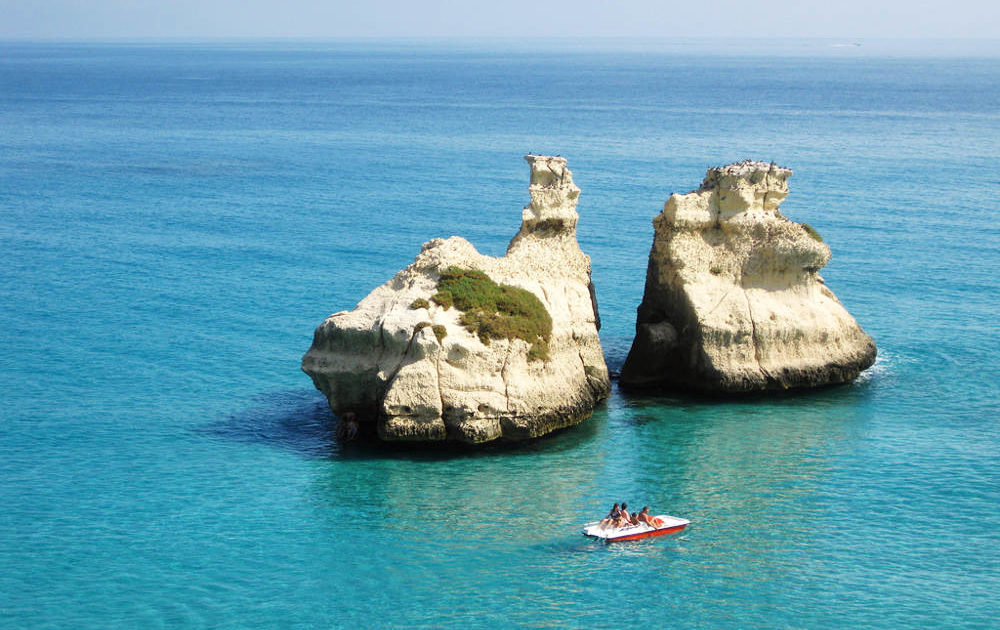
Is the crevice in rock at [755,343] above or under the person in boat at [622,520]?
above

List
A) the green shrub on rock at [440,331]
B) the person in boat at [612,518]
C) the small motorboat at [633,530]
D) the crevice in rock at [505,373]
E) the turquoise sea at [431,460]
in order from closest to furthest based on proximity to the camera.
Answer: the turquoise sea at [431,460]
the small motorboat at [633,530]
the person in boat at [612,518]
the green shrub on rock at [440,331]
the crevice in rock at [505,373]

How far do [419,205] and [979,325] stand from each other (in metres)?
49.3

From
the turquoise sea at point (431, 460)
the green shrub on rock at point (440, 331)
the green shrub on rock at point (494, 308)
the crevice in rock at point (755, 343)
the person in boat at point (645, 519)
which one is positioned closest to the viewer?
the turquoise sea at point (431, 460)

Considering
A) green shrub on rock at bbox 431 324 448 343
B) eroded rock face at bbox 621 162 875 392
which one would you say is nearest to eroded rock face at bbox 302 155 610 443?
green shrub on rock at bbox 431 324 448 343

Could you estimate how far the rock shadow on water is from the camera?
4797cm

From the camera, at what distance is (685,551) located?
39656 millimetres

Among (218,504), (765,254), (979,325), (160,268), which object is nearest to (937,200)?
(979,325)

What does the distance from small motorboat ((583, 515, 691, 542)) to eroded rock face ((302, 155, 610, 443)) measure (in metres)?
8.01

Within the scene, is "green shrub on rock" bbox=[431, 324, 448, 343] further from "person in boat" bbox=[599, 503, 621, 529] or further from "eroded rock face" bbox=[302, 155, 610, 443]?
"person in boat" bbox=[599, 503, 621, 529]

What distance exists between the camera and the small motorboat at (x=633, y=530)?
4009 cm

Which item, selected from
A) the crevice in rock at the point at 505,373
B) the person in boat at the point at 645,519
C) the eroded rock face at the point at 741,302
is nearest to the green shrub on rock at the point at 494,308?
the crevice in rock at the point at 505,373

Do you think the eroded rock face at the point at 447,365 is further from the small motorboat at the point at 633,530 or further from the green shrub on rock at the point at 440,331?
the small motorboat at the point at 633,530

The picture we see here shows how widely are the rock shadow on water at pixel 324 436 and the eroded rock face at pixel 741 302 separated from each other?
4836 millimetres

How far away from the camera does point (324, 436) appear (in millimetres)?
50406
